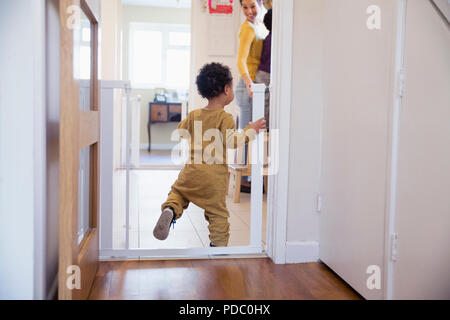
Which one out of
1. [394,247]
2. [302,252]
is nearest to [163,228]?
[302,252]

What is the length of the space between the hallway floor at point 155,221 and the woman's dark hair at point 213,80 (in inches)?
30.6

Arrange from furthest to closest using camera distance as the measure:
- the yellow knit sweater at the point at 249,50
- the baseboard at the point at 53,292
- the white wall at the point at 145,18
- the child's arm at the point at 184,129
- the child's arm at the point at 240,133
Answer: the white wall at the point at 145,18 < the yellow knit sweater at the point at 249,50 < the child's arm at the point at 184,129 < the child's arm at the point at 240,133 < the baseboard at the point at 53,292

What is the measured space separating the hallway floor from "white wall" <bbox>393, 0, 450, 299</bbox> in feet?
3.54

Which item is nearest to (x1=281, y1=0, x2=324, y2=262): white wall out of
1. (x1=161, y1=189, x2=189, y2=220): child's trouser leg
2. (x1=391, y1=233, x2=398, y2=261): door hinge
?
(x1=161, y1=189, x2=189, y2=220): child's trouser leg

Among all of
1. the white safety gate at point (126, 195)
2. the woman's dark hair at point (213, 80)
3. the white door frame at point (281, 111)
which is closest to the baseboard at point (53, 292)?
the white safety gate at point (126, 195)

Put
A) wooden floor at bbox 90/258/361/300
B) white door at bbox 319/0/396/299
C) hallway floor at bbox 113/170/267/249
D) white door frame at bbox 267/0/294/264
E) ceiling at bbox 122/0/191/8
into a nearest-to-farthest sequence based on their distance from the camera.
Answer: white door at bbox 319/0/396/299 → wooden floor at bbox 90/258/361/300 → white door frame at bbox 267/0/294/264 → hallway floor at bbox 113/170/267/249 → ceiling at bbox 122/0/191/8

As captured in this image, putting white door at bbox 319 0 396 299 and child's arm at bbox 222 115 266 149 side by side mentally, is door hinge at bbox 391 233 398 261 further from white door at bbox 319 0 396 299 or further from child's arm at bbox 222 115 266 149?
child's arm at bbox 222 115 266 149

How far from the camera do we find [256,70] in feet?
11.6

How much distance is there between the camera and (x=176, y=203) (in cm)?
223

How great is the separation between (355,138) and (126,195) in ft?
3.38

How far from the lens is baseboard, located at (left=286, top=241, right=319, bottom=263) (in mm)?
2115

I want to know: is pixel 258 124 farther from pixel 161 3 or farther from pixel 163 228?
pixel 161 3

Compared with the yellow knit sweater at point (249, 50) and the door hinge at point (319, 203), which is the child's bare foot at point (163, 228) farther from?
the yellow knit sweater at point (249, 50)

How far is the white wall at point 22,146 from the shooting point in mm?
1311
